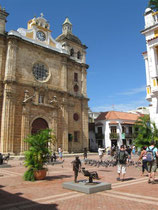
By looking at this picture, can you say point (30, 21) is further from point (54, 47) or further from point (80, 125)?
point (80, 125)

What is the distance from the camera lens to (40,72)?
29.2 m

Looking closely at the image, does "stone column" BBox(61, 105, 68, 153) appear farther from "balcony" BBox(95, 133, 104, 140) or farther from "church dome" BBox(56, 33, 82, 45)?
"balcony" BBox(95, 133, 104, 140)

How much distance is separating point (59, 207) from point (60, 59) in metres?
28.5

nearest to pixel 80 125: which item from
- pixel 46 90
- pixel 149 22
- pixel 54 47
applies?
pixel 46 90

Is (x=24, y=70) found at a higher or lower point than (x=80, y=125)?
higher

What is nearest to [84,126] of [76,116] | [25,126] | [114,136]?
[76,116]

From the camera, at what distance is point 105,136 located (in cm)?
4306

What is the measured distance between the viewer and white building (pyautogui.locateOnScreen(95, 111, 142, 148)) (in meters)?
42.3

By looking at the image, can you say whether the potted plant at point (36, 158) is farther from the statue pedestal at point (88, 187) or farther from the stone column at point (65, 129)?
the stone column at point (65, 129)

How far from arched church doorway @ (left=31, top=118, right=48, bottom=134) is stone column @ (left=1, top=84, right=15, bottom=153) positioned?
11.3 feet

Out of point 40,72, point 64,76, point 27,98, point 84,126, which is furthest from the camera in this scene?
point 84,126

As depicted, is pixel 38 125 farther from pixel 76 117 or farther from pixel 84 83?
pixel 84 83

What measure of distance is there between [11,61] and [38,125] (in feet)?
30.7

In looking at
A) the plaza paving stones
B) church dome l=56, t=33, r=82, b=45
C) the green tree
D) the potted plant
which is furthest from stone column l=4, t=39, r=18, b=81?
the plaza paving stones
